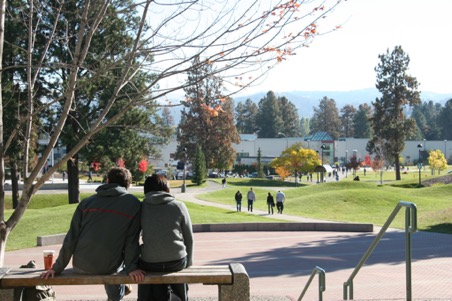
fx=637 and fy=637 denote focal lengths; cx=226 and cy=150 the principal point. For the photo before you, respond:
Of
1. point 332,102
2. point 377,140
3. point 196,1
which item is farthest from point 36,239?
point 332,102

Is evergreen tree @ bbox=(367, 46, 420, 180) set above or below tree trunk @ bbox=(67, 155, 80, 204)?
above

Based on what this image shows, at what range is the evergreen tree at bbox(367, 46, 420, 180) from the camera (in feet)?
231

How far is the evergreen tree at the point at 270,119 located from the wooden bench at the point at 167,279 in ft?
391

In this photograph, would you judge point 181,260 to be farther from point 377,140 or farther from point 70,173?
point 377,140

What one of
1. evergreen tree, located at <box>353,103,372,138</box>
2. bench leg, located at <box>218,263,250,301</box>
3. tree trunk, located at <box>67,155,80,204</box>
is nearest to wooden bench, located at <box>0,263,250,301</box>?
bench leg, located at <box>218,263,250,301</box>

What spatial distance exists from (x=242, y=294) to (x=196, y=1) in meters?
3.31

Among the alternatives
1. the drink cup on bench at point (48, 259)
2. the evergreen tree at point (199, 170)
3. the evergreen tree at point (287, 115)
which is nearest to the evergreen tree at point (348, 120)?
the evergreen tree at point (287, 115)

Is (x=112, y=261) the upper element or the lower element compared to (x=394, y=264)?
upper

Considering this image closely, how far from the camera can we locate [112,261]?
5.61 meters

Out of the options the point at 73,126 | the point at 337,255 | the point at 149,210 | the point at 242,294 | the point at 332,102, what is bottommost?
the point at 337,255

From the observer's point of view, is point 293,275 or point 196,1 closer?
point 196,1

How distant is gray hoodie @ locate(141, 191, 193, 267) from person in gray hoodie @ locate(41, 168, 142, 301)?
0.35ft

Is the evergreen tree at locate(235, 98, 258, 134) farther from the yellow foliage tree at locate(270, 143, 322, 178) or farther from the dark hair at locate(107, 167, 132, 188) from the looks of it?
the dark hair at locate(107, 167, 132, 188)

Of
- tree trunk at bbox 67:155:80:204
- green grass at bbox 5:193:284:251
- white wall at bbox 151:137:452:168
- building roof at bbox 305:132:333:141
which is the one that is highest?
building roof at bbox 305:132:333:141
